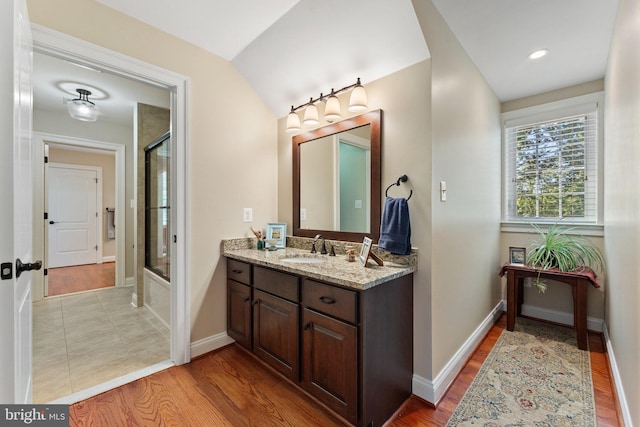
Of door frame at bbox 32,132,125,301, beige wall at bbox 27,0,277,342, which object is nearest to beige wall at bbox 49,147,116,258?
door frame at bbox 32,132,125,301

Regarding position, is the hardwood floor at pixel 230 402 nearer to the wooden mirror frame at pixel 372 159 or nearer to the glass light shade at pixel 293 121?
the wooden mirror frame at pixel 372 159

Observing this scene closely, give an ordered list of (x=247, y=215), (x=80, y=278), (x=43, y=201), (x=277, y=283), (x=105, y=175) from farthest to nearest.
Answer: (x=105, y=175)
(x=80, y=278)
(x=43, y=201)
(x=247, y=215)
(x=277, y=283)

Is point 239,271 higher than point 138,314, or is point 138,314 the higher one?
point 239,271

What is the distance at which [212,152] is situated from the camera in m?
2.23

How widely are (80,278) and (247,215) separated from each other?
13.7 feet

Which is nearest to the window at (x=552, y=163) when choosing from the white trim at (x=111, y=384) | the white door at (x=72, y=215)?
the white trim at (x=111, y=384)

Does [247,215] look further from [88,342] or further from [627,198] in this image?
[627,198]

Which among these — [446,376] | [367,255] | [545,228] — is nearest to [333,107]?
[367,255]

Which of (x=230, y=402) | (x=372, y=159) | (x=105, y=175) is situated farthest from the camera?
(x=105, y=175)

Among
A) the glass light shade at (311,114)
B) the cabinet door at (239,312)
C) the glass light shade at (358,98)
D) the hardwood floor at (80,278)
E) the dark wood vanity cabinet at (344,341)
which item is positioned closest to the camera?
the dark wood vanity cabinet at (344,341)

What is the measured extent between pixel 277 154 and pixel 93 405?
7.41 ft

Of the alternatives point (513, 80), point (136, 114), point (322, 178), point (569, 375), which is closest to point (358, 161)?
point (322, 178)

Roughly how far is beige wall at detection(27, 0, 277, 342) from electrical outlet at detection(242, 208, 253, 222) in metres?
0.04

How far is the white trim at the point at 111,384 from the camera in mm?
1652
